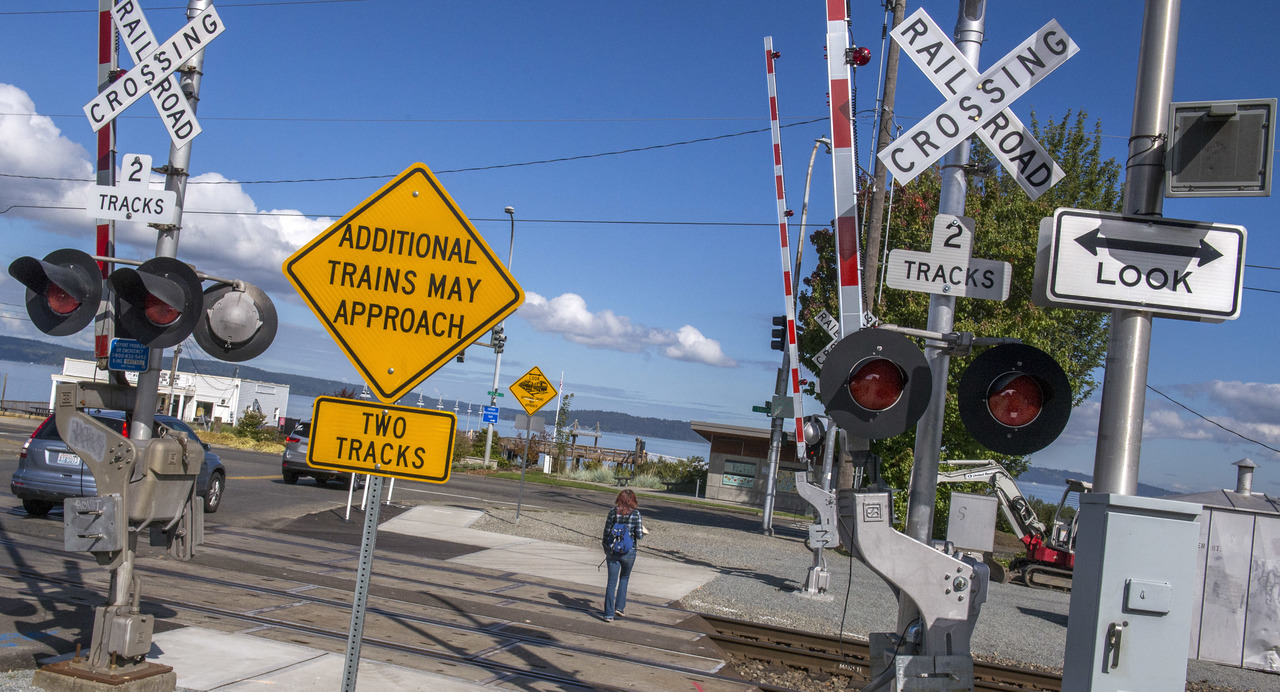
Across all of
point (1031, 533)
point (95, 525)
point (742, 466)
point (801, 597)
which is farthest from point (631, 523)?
point (742, 466)

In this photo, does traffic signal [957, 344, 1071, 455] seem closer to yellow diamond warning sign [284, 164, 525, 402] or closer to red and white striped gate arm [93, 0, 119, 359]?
yellow diamond warning sign [284, 164, 525, 402]

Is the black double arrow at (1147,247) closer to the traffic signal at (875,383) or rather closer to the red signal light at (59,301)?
the traffic signal at (875,383)

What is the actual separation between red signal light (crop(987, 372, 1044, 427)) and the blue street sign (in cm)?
527

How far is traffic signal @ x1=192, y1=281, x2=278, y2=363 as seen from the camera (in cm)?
584

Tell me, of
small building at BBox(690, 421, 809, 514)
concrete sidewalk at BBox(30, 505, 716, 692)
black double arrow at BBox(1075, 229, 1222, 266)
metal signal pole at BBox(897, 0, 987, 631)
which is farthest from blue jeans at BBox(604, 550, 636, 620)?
small building at BBox(690, 421, 809, 514)

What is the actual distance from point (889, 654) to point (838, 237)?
8.39 feet

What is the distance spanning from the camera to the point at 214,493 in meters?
15.5

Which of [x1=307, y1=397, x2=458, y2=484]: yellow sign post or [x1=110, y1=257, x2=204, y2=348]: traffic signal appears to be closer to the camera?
[x1=307, y1=397, x2=458, y2=484]: yellow sign post

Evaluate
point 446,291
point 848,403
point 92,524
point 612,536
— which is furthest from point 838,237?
point 612,536

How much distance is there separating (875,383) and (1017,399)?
691 millimetres

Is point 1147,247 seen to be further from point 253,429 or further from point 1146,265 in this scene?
point 253,429

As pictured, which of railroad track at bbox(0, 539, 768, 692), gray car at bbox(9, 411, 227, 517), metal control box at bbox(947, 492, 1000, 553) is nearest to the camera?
railroad track at bbox(0, 539, 768, 692)

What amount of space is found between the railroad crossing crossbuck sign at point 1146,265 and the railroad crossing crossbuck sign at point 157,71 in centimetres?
547

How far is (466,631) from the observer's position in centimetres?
871
